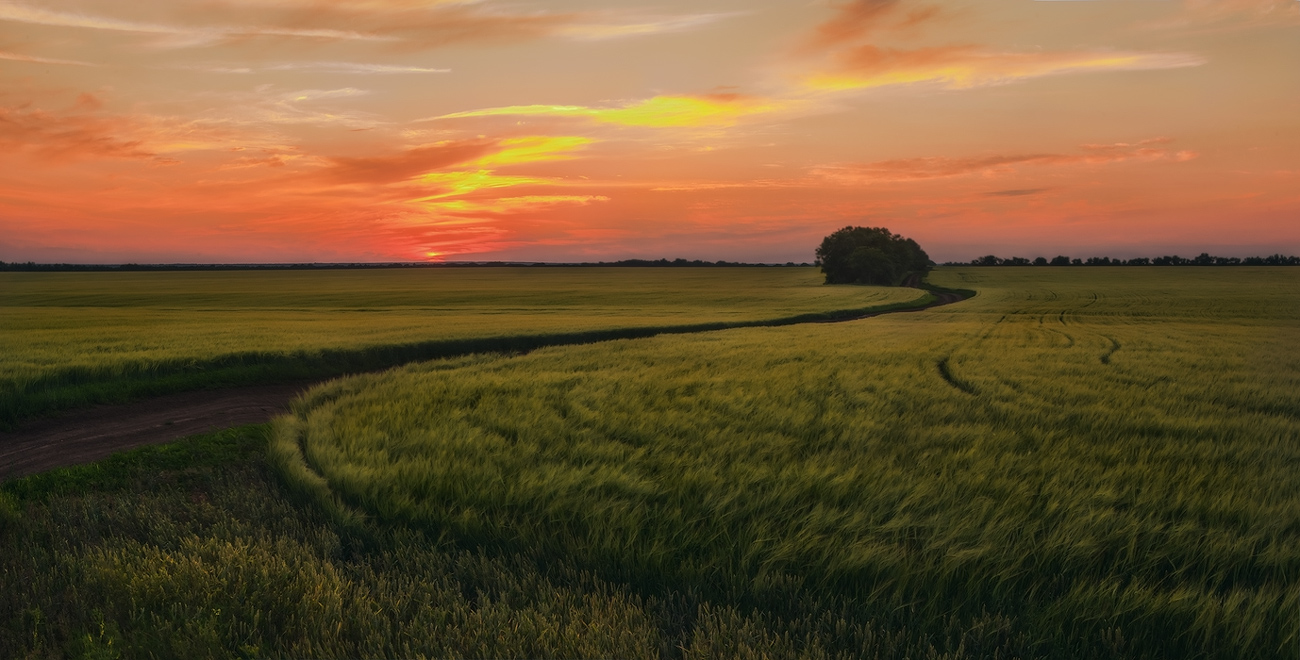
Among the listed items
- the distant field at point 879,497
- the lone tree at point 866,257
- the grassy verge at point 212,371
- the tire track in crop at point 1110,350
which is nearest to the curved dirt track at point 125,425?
the grassy verge at point 212,371

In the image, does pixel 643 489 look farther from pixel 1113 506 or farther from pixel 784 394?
pixel 784 394

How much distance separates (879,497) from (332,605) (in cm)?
387

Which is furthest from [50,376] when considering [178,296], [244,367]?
[178,296]

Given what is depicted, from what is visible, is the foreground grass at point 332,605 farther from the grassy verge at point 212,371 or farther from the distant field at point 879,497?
the grassy verge at point 212,371

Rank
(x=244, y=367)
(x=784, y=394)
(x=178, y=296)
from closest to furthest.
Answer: (x=784, y=394) → (x=244, y=367) → (x=178, y=296)

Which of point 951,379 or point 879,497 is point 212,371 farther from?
point 951,379

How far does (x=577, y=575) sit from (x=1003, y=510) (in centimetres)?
312

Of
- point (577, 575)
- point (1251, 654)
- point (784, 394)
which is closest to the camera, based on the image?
point (1251, 654)

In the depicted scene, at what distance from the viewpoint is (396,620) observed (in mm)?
3514

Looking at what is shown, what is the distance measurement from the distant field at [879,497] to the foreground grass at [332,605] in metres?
0.13

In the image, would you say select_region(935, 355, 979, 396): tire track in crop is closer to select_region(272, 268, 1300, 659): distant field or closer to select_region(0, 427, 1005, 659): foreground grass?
select_region(272, 268, 1300, 659): distant field

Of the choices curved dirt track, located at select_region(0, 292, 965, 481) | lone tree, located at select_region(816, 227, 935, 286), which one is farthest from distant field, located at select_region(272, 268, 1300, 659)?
lone tree, located at select_region(816, 227, 935, 286)

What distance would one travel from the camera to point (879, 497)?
16.4ft

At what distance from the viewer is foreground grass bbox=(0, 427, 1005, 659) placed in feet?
10.8
